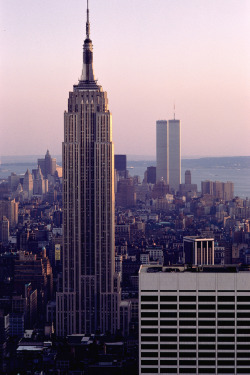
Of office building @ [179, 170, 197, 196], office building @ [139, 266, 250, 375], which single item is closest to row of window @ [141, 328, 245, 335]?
office building @ [139, 266, 250, 375]

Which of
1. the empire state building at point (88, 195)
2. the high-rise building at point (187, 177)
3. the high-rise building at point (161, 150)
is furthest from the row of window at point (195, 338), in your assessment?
the high-rise building at point (187, 177)

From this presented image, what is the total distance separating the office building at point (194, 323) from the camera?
22.3 feet

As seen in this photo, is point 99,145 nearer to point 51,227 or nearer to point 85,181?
point 85,181

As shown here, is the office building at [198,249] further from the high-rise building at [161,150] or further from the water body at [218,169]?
the high-rise building at [161,150]

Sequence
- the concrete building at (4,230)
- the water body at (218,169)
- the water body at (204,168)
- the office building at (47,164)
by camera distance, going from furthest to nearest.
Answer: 1. the concrete building at (4,230)
2. the water body at (218,169)
3. the office building at (47,164)
4. the water body at (204,168)

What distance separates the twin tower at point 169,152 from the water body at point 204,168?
0.18m

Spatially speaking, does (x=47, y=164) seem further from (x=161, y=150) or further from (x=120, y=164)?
(x=161, y=150)

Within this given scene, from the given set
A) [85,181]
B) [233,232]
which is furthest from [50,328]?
[233,232]

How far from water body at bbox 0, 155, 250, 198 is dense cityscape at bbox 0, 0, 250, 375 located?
222mm

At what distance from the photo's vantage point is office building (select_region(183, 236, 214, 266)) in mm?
16839

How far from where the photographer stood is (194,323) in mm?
6824

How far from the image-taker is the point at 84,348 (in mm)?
13648

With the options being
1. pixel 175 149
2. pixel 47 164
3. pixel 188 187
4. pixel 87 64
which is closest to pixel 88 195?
pixel 47 164

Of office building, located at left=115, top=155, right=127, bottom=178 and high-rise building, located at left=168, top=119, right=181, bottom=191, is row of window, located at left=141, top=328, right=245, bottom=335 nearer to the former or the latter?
office building, located at left=115, top=155, right=127, bottom=178
